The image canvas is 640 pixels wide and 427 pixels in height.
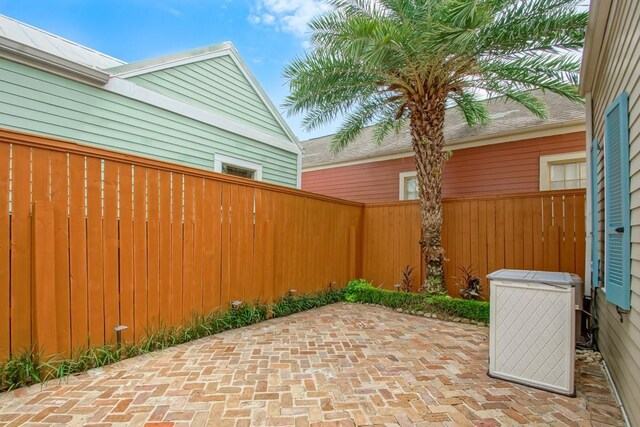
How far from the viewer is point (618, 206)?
8.18ft

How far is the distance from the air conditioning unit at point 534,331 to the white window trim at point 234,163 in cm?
526

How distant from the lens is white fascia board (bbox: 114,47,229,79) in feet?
17.0

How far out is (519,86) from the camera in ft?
19.3

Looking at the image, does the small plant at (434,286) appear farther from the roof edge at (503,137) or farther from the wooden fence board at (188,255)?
the roof edge at (503,137)

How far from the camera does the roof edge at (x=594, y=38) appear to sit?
9.08ft

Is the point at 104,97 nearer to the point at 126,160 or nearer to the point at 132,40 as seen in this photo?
the point at 126,160

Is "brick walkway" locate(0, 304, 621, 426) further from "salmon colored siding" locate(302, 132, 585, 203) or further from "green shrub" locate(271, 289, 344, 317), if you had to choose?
"salmon colored siding" locate(302, 132, 585, 203)

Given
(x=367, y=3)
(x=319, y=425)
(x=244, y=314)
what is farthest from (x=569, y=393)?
(x=367, y=3)

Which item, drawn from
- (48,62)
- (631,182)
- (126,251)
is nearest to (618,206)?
(631,182)

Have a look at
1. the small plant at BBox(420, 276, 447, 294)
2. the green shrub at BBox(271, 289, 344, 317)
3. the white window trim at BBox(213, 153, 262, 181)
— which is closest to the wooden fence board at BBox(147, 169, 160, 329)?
the green shrub at BBox(271, 289, 344, 317)

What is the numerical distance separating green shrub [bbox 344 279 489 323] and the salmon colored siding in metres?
3.73

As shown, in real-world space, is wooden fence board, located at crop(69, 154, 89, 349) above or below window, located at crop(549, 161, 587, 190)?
below

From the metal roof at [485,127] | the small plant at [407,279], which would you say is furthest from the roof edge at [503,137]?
the small plant at [407,279]

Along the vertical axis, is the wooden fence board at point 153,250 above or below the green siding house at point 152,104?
below
